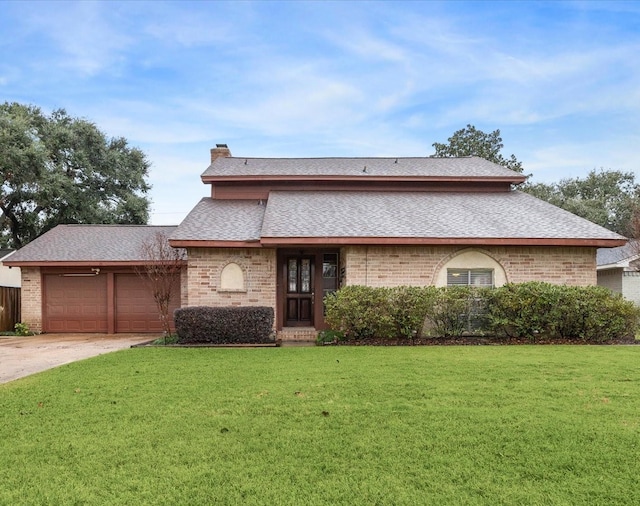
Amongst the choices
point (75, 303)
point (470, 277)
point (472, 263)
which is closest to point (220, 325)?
point (470, 277)

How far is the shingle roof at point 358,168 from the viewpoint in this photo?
1504 cm

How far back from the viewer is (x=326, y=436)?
13.2ft

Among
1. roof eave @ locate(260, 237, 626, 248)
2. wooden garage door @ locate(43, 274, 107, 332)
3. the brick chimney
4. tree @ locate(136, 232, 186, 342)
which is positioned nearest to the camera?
roof eave @ locate(260, 237, 626, 248)

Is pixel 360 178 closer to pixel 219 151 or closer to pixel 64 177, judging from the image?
pixel 219 151

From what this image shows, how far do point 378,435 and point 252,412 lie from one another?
145cm

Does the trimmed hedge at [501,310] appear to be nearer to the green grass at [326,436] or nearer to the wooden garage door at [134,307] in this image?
the green grass at [326,436]

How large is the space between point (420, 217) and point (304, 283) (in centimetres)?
381

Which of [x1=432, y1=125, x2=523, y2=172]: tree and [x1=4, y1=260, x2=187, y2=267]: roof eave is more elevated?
[x1=432, y1=125, x2=523, y2=172]: tree

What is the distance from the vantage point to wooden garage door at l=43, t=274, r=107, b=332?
1471 centimetres

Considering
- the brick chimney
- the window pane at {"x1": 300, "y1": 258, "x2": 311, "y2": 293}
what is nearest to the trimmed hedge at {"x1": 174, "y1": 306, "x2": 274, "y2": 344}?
the window pane at {"x1": 300, "y1": 258, "x2": 311, "y2": 293}

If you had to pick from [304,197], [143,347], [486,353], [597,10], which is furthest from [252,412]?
[597,10]

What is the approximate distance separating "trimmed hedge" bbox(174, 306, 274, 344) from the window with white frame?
4.98 metres

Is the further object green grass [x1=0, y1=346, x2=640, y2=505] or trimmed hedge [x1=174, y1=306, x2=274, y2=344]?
trimmed hedge [x1=174, y1=306, x2=274, y2=344]

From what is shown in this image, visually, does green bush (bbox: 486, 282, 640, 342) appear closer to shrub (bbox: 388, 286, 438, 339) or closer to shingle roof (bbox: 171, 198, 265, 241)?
shrub (bbox: 388, 286, 438, 339)
